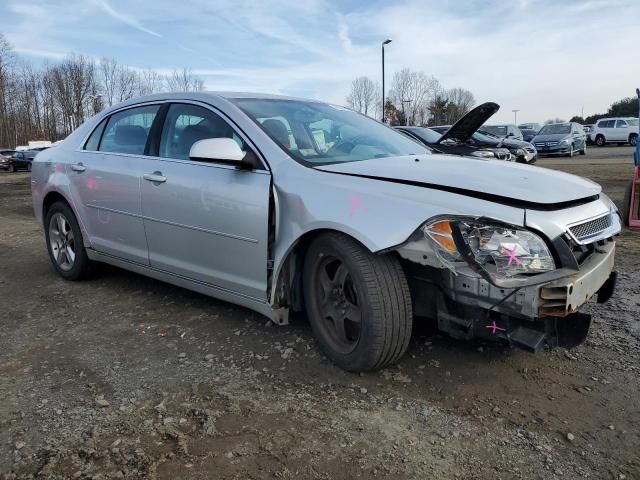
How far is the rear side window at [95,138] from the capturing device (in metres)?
4.64

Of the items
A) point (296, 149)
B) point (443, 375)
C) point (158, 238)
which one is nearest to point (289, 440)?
point (443, 375)

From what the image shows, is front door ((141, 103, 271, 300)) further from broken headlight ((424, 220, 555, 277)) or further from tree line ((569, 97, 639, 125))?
tree line ((569, 97, 639, 125))

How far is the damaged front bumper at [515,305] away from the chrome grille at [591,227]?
0.12 meters

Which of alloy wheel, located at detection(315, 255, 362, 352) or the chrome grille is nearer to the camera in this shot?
the chrome grille

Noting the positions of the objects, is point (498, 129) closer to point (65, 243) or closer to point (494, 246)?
point (65, 243)

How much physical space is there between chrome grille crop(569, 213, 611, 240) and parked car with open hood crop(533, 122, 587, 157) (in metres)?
24.0

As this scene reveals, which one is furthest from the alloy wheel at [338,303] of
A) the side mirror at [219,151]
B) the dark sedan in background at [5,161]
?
the dark sedan in background at [5,161]

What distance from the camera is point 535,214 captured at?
251 centimetres

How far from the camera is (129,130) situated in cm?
432

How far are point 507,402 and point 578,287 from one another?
2.21 ft

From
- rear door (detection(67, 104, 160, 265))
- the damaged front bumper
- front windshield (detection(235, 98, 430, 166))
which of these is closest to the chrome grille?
the damaged front bumper

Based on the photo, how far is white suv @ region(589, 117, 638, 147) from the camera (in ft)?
104

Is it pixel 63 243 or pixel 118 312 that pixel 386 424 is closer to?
pixel 118 312

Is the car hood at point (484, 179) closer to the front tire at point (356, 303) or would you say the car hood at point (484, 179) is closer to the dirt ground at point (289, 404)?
the front tire at point (356, 303)
